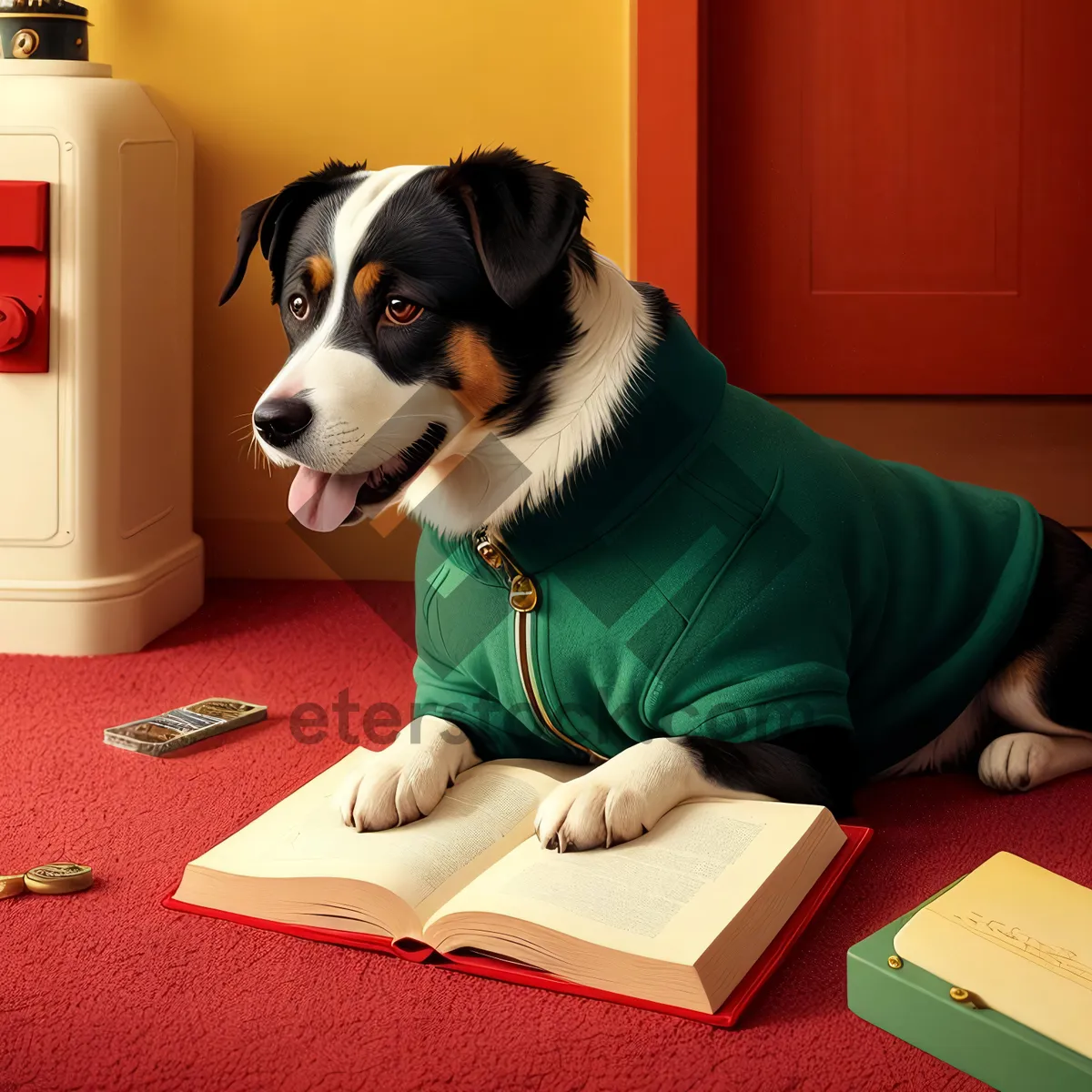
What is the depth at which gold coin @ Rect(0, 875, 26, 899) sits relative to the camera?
3.82ft

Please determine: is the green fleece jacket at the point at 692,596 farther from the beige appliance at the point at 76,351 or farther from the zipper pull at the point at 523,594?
the beige appliance at the point at 76,351

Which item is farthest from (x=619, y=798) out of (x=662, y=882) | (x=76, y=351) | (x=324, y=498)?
(x=76, y=351)

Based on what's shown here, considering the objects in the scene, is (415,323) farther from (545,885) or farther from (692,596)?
(545,885)

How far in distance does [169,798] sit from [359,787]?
0.35 meters

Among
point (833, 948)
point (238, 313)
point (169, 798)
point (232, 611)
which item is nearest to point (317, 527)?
point (169, 798)

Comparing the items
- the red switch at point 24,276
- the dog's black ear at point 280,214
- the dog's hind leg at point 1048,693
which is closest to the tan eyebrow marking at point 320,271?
the dog's black ear at point 280,214

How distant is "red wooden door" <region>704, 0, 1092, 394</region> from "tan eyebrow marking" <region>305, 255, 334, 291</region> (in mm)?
1314

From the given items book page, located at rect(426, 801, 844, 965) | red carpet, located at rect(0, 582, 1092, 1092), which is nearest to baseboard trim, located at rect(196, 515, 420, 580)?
red carpet, located at rect(0, 582, 1092, 1092)

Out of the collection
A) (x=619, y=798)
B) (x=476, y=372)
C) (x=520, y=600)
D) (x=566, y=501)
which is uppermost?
(x=476, y=372)

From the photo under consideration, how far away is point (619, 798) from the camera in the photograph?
112cm

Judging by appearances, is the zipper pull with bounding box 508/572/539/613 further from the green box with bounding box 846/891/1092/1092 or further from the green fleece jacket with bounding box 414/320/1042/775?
the green box with bounding box 846/891/1092/1092

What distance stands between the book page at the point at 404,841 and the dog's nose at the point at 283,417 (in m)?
0.35

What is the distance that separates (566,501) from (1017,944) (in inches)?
21.8

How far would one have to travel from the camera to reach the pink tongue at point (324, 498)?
124 centimetres
